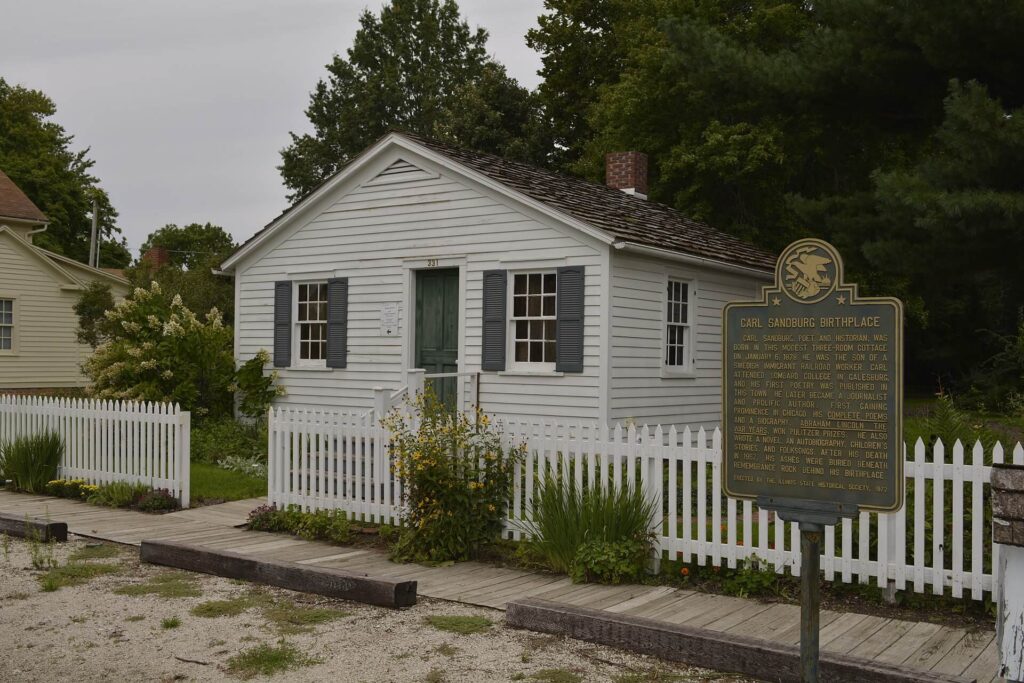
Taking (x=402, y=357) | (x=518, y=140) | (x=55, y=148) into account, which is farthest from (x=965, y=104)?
(x=55, y=148)

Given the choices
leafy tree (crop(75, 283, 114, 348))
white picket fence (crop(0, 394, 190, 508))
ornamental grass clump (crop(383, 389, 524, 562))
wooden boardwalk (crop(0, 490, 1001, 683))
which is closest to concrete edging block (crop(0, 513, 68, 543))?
wooden boardwalk (crop(0, 490, 1001, 683))

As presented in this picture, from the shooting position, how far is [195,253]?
74.6m

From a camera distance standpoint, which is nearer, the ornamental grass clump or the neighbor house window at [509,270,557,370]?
the ornamental grass clump

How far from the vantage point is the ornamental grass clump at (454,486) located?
7988 millimetres

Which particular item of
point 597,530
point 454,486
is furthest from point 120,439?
point 597,530

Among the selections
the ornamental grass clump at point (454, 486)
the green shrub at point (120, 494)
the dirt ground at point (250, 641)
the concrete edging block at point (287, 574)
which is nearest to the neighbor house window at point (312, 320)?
the green shrub at point (120, 494)

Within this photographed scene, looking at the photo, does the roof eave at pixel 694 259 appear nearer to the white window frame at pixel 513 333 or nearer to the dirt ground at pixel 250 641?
the white window frame at pixel 513 333

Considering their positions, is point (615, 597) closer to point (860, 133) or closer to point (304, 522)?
point (304, 522)

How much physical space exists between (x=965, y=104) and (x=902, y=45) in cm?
249

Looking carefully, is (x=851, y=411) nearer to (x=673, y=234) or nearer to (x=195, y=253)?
(x=673, y=234)

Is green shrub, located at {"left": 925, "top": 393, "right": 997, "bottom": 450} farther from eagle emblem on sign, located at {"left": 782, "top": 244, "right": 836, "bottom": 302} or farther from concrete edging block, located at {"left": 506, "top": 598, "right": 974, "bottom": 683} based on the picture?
→ eagle emblem on sign, located at {"left": 782, "top": 244, "right": 836, "bottom": 302}

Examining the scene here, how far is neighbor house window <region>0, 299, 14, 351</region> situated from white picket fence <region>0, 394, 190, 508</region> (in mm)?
17131

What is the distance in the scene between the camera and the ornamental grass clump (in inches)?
314

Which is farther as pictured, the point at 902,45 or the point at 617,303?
the point at 902,45
